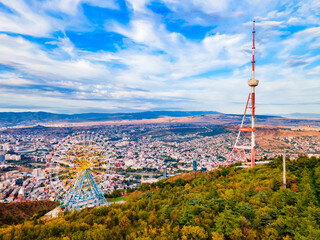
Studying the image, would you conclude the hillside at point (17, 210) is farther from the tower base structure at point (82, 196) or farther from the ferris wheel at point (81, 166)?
the tower base structure at point (82, 196)

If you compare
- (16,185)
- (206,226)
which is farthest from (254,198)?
(16,185)

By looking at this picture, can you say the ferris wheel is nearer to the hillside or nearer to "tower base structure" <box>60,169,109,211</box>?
"tower base structure" <box>60,169,109,211</box>

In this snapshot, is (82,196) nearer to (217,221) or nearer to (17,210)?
(17,210)

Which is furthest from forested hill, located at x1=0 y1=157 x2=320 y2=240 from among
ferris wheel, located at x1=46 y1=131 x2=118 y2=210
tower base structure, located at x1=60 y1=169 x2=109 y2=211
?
ferris wheel, located at x1=46 y1=131 x2=118 y2=210

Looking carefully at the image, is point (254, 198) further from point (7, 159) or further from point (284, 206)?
point (7, 159)

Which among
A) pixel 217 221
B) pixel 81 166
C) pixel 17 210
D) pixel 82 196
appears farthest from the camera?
pixel 17 210

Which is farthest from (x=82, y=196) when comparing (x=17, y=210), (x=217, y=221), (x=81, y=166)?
(x=217, y=221)

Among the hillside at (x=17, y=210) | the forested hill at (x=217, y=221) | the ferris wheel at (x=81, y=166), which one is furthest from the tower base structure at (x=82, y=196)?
the forested hill at (x=217, y=221)
